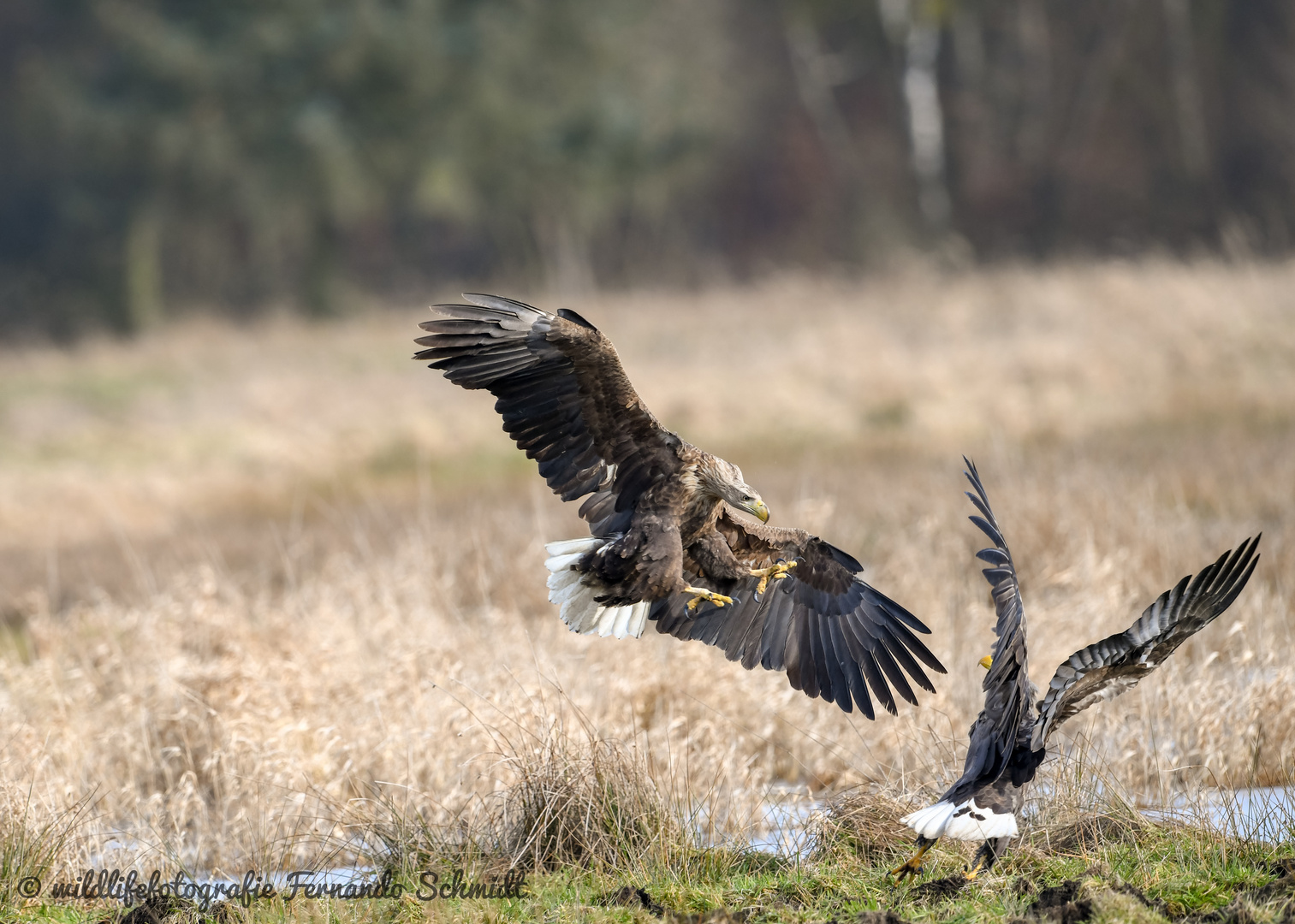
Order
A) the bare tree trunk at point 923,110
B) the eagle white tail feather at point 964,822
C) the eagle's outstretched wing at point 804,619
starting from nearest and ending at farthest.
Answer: the eagle white tail feather at point 964,822, the eagle's outstretched wing at point 804,619, the bare tree trunk at point 923,110

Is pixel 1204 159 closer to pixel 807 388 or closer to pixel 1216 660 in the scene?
pixel 807 388

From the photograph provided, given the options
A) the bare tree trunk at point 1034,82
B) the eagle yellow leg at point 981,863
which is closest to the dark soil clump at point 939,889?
the eagle yellow leg at point 981,863

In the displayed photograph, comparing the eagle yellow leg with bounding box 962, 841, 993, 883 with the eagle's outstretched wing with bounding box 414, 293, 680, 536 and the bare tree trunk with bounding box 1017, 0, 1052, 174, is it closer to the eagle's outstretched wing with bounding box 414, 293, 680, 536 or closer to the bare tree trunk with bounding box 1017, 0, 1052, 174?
the eagle's outstretched wing with bounding box 414, 293, 680, 536

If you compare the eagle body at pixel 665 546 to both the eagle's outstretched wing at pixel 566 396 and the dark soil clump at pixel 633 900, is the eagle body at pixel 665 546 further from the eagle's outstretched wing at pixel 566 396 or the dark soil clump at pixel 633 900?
the dark soil clump at pixel 633 900

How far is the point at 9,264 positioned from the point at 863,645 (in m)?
32.2

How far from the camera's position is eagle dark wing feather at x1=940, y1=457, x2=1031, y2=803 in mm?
3420

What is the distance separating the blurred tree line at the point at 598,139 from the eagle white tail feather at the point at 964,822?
1990cm

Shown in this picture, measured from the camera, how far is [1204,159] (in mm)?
29766

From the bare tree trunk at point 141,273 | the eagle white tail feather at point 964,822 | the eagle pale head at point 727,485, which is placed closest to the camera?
the eagle white tail feather at point 964,822

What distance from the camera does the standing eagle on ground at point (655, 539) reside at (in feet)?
12.6

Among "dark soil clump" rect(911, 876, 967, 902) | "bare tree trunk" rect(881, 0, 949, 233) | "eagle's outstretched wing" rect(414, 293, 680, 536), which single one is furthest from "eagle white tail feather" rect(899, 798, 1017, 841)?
"bare tree trunk" rect(881, 0, 949, 233)

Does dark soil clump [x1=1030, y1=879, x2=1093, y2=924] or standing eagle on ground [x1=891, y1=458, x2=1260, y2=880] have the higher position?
standing eagle on ground [x1=891, y1=458, x2=1260, y2=880]

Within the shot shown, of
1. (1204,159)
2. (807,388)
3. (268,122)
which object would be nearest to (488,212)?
(268,122)

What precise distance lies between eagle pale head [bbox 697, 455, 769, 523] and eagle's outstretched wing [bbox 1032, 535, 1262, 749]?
0.91 meters
